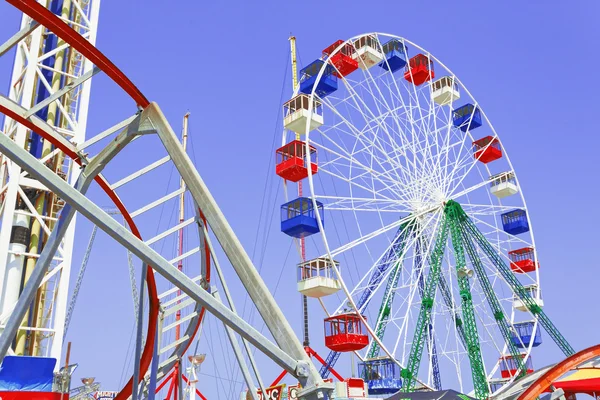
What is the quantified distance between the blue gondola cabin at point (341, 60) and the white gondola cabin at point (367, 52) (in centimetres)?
72

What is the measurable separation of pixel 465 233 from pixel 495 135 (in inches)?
329

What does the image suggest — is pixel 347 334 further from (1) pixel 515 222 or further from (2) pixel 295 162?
(1) pixel 515 222

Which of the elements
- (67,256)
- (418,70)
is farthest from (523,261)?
(67,256)

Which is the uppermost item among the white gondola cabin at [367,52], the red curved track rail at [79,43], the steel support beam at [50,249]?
the white gondola cabin at [367,52]

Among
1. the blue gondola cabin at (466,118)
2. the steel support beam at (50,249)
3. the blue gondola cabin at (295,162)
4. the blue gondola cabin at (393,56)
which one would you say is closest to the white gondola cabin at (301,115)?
the blue gondola cabin at (295,162)

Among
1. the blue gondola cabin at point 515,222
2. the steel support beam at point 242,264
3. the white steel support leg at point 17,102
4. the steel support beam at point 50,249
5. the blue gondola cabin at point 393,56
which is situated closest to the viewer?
the steel support beam at point 242,264

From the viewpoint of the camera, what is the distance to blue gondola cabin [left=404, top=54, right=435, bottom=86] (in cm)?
3186

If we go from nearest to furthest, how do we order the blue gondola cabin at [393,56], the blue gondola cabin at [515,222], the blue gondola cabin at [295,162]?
the blue gondola cabin at [295,162] → the blue gondola cabin at [393,56] → the blue gondola cabin at [515,222]

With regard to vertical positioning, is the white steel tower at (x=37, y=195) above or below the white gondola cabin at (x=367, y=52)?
below

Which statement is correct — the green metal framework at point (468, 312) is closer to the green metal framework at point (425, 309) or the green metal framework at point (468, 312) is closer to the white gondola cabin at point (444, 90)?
the green metal framework at point (425, 309)

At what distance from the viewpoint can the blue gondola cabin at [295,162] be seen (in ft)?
81.4

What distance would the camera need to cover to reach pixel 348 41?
2861 centimetres

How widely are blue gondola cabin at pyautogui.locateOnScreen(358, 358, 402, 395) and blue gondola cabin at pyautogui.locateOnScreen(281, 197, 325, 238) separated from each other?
6733 millimetres

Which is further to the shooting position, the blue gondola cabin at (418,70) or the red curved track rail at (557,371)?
the blue gondola cabin at (418,70)
